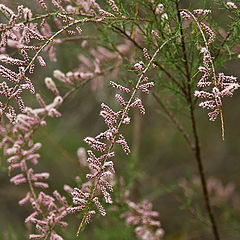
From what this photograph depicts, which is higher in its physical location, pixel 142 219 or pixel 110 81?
pixel 110 81

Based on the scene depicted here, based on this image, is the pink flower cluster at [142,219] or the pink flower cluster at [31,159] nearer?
the pink flower cluster at [31,159]

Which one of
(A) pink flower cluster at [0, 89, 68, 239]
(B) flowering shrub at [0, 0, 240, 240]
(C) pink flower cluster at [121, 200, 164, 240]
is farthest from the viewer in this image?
(C) pink flower cluster at [121, 200, 164, 240]

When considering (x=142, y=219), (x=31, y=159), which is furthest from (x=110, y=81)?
(x=142, y=219)

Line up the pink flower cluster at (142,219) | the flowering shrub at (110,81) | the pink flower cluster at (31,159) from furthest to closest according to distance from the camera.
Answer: the pink flower cluster at (142,219) < the pink flower cluster at (31,159) < the flowering shrub at (110,81)

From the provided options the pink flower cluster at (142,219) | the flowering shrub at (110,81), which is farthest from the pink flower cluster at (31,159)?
the pink flower cluster at (142,219)

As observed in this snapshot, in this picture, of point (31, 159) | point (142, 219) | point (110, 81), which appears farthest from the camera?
point (142, 219)

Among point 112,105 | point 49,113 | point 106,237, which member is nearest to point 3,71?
point 49,113

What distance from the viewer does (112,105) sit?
11.2 feet

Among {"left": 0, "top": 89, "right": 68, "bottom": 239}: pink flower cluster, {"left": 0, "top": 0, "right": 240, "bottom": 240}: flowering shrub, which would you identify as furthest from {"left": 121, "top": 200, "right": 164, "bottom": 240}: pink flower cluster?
{"left": 0, "top": 89, "right": 68, "bottom": 239}: pink flower cluster

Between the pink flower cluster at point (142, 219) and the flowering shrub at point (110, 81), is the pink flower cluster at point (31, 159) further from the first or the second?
the pink flower cluster at point (142, 219)

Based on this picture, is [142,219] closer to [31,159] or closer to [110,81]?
[31,159]

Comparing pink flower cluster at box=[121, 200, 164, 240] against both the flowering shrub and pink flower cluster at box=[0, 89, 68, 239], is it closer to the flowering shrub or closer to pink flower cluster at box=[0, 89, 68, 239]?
the flowering shrub

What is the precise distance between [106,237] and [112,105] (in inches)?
50.1

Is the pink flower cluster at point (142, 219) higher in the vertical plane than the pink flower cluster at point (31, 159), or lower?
lower
